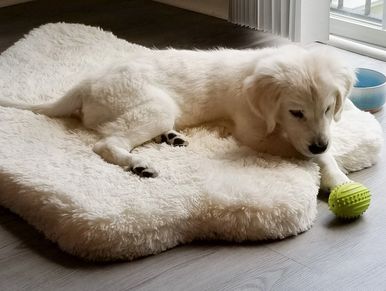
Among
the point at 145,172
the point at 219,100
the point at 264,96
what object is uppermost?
the point at 264,96

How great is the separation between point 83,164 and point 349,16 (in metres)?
2.21

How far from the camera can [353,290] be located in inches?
70.4

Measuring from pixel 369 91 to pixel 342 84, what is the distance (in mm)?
526

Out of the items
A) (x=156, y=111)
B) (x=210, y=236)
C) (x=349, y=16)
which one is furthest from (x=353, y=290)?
(x=349, y=16)

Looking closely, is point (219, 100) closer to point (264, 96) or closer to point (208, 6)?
point (264, 96)

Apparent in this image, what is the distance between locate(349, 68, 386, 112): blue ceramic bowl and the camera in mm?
2750

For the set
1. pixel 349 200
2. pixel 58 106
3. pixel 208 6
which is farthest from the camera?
pixel 208 6

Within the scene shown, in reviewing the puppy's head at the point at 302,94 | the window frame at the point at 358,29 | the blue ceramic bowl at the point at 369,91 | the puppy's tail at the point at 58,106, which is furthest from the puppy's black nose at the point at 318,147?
the window frame at the point at 358,29

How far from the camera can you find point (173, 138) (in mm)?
2479

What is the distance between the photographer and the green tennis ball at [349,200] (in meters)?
2.06

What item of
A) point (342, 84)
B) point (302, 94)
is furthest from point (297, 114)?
point (342, 84)

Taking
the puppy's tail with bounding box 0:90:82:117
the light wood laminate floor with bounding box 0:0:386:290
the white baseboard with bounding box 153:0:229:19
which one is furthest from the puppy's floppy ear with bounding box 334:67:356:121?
the white baseboard with bounding box 153:0:229:19

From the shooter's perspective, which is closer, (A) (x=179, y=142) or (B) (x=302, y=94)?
(B) (x=302, y=94)

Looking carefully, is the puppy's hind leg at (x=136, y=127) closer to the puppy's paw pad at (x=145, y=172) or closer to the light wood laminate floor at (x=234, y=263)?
the puppy's paw pad at (x=145, y=172)
